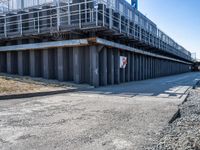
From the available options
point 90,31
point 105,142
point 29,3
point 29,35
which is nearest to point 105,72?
point 90,31

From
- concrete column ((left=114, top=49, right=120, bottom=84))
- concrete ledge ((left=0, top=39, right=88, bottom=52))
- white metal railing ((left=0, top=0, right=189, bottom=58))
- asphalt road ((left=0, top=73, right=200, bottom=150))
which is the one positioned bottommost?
asphalt road ((left=0, top=73, right=200, bottom=150))

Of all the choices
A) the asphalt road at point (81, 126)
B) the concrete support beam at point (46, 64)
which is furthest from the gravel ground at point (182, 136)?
the concrete support beam at point (46, 64)

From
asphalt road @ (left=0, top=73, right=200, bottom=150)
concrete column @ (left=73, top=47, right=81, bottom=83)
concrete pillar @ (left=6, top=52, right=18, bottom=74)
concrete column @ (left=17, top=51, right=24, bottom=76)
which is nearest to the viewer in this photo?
asphalt road @ (left=0, top=73, right=200, bottom=150)

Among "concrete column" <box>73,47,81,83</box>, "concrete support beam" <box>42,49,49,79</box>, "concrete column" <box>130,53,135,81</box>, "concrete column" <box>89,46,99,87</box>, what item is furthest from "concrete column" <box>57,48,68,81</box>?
"concrete column" <box>130,53,135,81</box>

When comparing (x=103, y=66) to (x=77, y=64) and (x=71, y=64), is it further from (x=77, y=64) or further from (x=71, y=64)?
(x=71, y=64)

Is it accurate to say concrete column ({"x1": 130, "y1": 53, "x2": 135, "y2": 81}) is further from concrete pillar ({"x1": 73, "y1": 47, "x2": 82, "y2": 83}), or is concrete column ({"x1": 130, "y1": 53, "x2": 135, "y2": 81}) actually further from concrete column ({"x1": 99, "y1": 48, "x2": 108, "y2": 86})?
concrete pillar ({"x1": 73, "y1": 47, "x2": 82, "y2": 83})

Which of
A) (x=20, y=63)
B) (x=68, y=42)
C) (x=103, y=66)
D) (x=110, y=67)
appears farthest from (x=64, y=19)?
(x=110, y=67)

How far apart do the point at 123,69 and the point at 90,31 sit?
5.92 metres

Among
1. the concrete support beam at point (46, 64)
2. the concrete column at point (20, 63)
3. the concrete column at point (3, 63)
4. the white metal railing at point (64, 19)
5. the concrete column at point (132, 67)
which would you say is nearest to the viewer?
the white metal railing at point (64, 19)

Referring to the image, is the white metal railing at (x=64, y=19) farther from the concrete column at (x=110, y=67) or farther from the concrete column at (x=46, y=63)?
the concrete column at (x=110, y=67)

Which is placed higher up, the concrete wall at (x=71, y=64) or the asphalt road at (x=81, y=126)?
the concrete wall at (x=71, y=64)

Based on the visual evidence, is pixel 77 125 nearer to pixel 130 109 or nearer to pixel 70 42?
pixel 130 109

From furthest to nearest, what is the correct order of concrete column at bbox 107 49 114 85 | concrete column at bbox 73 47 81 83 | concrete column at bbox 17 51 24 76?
concrete column at bbox 17 51 24 76 → concrete column at bbox 107 49 114 85 → concrete column at bbox 73 47 81 83

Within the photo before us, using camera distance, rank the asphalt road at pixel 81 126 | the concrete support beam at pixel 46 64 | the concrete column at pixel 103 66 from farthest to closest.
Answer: the concrete support beam at pixel 46 64
the concrete column at pixel 103 66
the asphalt road at pixel 81 126
